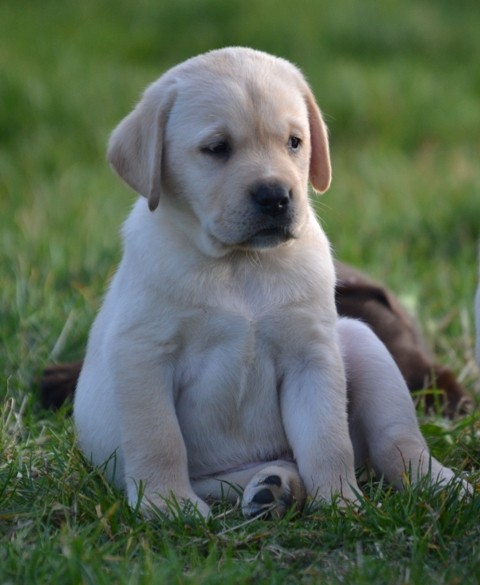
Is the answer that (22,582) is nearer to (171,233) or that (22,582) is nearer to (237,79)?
(171,233)

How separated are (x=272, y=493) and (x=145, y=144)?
51.0 inches

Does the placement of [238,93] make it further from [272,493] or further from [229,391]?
[272,493]

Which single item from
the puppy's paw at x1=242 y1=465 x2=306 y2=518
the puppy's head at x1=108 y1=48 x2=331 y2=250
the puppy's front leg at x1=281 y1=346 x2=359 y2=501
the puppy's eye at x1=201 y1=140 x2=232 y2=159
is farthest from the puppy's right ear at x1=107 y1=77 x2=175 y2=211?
the puppy's paw at x1=242 y1=465 x2=306 y2=518

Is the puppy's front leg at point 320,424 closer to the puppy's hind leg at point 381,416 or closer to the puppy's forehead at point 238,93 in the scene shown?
the puppy's hind leg at point 381,416

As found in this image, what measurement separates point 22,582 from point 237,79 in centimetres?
181

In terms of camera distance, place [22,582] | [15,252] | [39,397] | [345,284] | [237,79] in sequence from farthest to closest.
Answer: [15,252]
[345,284]
[39,397]
[237,79]
[22,582]

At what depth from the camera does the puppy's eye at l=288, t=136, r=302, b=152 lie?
4096mm

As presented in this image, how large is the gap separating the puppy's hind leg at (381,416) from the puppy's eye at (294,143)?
863 millimetres

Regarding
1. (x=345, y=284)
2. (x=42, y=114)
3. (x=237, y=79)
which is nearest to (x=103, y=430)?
(x=237, y=79)

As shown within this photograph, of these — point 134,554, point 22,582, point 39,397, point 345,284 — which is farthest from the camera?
point 345,284

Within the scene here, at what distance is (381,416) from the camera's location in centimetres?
436

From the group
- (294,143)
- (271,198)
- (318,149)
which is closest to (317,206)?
(318,149)

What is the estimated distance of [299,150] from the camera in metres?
4.16

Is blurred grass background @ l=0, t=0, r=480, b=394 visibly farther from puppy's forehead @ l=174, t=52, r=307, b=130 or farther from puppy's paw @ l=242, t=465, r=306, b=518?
puppy's forehead @ l=174, t=52, r=307, b=130
